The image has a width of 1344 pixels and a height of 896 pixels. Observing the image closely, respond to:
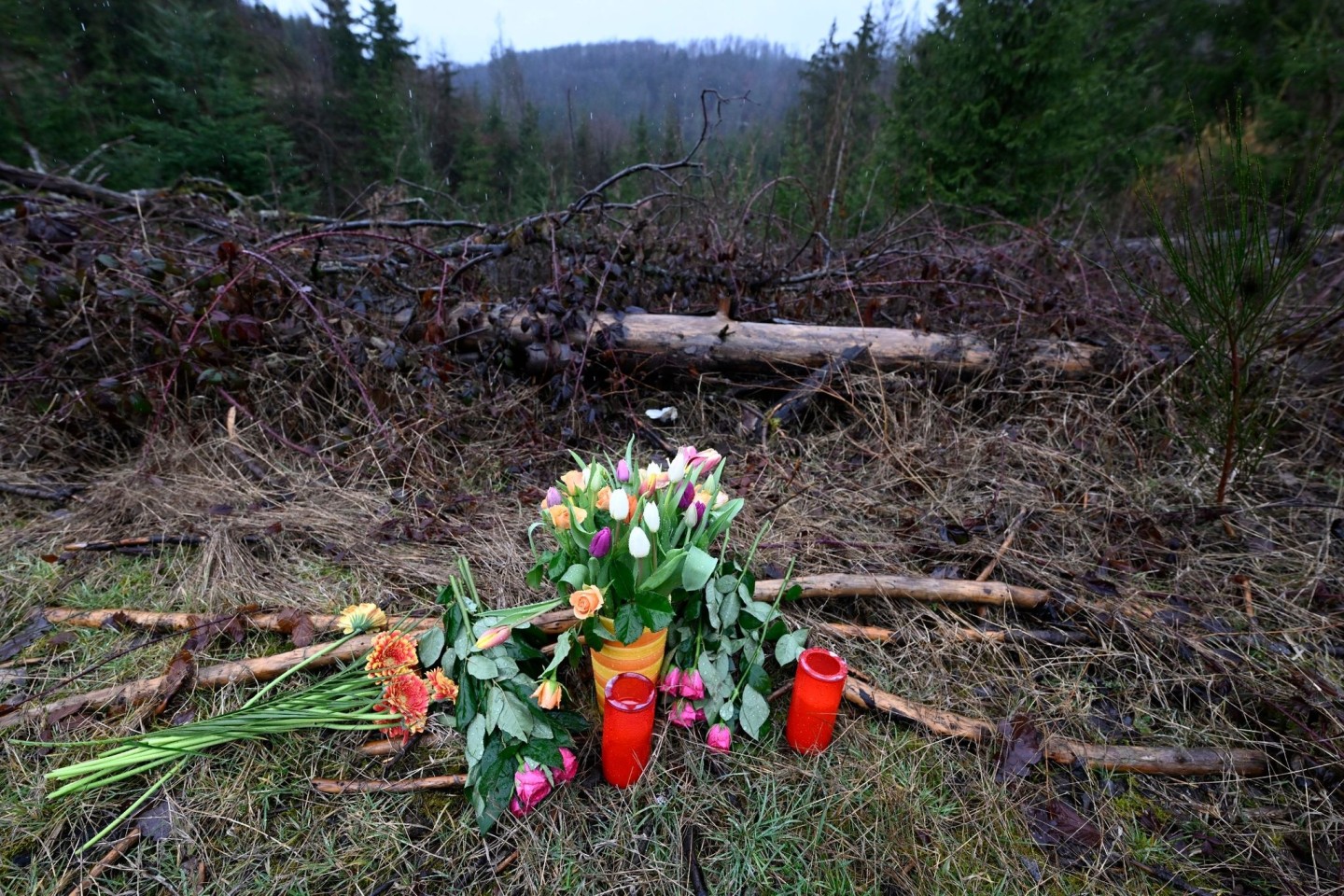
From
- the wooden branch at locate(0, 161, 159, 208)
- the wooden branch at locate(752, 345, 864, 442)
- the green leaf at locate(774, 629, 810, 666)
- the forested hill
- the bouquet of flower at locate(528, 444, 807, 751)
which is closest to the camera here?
the bouquet of flower at locate(528, 444, 807, 751)

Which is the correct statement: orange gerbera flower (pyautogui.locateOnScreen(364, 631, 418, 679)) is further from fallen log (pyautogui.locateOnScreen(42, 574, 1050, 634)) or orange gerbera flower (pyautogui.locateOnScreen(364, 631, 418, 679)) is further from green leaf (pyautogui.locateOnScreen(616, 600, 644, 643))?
green leaf (pyautogui.locateOnScreen(616, 600, 644, 643))

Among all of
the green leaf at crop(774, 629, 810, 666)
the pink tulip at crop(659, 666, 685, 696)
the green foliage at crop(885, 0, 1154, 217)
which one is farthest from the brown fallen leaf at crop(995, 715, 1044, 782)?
the green foliage at crop(885, 0, 1154, 217)

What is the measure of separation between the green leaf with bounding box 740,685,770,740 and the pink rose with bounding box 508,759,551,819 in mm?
491

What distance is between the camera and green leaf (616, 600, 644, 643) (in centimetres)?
129

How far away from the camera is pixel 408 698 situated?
54.7 inches

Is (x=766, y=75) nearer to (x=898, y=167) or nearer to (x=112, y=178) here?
(x=898, y=167)

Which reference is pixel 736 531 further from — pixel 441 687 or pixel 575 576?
pixel 441 687

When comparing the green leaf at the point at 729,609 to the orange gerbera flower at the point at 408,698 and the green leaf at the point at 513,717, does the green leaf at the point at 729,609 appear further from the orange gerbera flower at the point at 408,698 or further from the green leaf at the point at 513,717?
the orange gerbera flower at the point at 408,698

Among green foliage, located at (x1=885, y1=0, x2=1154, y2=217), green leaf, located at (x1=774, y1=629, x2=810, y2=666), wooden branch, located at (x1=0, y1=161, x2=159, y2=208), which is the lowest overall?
green leaf, located at (x1=774, y1=629, x2=810, y2=666)

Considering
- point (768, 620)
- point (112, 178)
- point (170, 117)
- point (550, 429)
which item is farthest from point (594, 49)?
point (768, 620)

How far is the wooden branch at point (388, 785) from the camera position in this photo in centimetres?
136

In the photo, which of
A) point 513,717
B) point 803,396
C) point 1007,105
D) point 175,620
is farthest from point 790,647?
point 1007,105

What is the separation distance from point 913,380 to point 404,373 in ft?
8.63

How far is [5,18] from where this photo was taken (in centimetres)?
782
